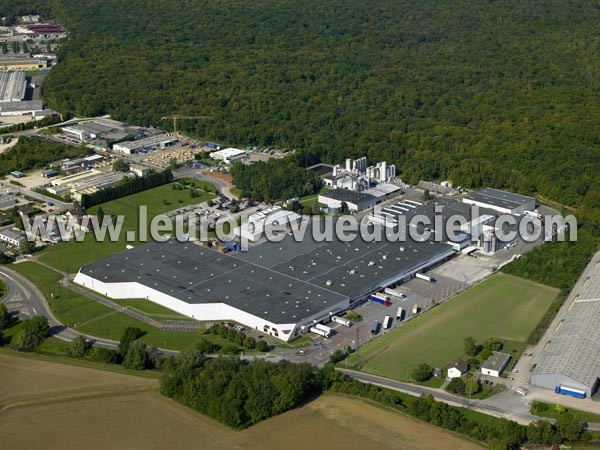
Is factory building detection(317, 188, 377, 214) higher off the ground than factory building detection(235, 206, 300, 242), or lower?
higher

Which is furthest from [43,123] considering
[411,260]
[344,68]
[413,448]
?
[413,448]

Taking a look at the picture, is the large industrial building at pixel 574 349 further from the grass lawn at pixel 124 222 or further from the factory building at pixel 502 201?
the grass lawn at pixel 124 222

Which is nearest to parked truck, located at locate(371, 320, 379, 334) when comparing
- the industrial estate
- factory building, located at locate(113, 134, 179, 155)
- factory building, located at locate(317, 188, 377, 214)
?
the industrial estate

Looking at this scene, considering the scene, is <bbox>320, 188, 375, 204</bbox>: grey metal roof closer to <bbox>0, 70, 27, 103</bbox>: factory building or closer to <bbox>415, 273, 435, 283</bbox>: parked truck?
<bbox>415, 273, 435, 283</bbox>: parked truck

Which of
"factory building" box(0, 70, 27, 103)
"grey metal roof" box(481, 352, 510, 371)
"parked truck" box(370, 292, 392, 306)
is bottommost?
"grey metal roof" box(481, 352, 510, 371)

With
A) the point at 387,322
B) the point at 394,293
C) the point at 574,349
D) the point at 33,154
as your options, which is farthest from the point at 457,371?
the point at 33,154

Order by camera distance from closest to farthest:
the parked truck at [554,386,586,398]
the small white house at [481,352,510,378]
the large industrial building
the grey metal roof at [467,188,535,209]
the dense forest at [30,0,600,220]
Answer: the parked truck at [554,386,586,398] → the large industrial building → the small white house at [481,352,510,378] → the grey metal roof at [467,188,535,209] → the dense forest at [30,0,600,220]

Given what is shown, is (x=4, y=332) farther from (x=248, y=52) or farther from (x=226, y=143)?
(x=248, y=52)
